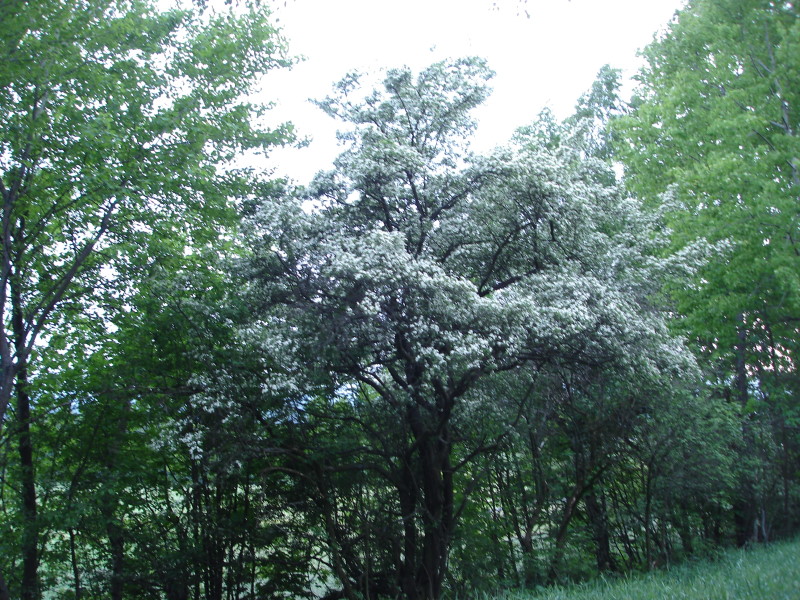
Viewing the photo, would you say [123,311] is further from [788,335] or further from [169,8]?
[788,335]

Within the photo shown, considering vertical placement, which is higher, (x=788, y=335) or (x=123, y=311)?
(x=123, y=311)

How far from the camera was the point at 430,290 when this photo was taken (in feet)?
31.2

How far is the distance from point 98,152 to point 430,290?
526cm

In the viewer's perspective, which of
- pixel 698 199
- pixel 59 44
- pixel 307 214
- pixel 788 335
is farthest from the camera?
pixel 788 335

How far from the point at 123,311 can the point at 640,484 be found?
32.3 feet

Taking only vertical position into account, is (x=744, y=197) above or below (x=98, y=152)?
below

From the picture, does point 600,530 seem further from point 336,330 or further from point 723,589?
point 723,589

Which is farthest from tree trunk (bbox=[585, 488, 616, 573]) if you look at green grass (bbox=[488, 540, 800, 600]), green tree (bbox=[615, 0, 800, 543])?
green grass (bbox=[488, 540, 800, 600])

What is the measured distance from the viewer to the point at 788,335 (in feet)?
52.0

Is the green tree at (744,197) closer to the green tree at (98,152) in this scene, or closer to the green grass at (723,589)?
the green grass at (723,589)

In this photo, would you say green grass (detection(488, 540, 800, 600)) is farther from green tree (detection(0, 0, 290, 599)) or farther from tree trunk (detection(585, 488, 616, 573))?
green tree (detection(0, 0, 290, 599))

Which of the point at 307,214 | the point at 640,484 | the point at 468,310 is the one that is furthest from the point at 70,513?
the point at 640,484

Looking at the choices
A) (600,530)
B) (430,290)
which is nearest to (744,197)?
(600,530)

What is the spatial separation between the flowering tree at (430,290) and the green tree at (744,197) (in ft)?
8.12
